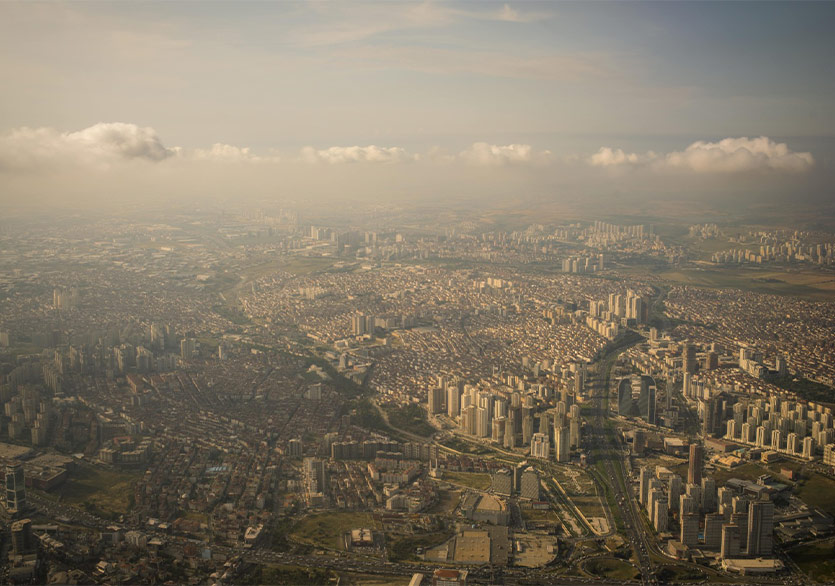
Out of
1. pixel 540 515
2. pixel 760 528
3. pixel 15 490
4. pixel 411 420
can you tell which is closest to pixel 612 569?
pixel 540 515

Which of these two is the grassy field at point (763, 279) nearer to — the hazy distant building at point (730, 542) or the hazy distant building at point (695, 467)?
the hazy distant building at point (695, 467)

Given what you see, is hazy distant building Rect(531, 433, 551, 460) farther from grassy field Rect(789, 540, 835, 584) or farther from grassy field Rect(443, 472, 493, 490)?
grassy field Rect(789, 540, 835, 584)

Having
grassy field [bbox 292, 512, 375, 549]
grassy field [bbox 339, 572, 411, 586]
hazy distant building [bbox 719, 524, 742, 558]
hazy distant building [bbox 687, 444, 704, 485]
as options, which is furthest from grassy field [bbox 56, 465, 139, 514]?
hazy distant building [bbox 687, 444, 704, 485]

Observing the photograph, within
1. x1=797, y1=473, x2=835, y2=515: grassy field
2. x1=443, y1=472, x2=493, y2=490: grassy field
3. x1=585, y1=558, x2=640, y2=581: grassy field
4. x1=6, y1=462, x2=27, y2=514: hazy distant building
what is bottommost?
x1=585, y1=558, x2=640, y2=581: grassy field

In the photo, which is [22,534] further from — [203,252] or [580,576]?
[203,252]

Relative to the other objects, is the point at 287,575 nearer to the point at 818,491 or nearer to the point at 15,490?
the point at 15,490

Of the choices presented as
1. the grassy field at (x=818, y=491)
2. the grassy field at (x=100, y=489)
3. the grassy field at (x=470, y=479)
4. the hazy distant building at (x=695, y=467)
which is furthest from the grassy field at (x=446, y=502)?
the grassy field at (x=818, y=491)
